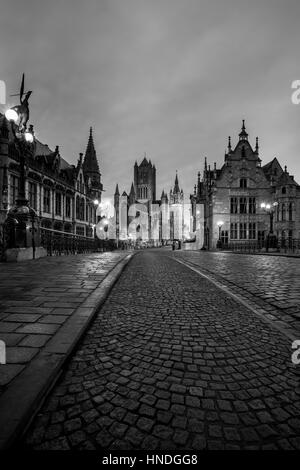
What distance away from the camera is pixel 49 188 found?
3064cm

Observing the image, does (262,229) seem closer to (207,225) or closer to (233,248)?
(233,248)

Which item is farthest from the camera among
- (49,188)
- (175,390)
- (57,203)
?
(57,203)

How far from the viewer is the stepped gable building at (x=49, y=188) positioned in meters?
22.9

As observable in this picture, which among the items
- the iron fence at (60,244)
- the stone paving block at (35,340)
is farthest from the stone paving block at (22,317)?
the iron fence at (60,244)

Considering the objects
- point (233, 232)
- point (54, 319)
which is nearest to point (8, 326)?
point (54, 319)

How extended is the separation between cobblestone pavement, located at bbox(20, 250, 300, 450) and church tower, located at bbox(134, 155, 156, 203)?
112 metres

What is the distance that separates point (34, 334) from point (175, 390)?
5.43 ft

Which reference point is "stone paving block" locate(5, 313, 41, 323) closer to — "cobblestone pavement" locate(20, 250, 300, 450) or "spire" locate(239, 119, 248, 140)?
"cobblestone pavement" locate(20, 250, 300, 450)

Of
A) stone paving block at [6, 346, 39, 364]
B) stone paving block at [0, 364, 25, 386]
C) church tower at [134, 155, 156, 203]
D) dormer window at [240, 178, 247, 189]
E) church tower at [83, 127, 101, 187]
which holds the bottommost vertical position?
stone paving block at [6, 346, 39, 364]

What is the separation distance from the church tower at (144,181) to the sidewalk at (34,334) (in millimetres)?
110669

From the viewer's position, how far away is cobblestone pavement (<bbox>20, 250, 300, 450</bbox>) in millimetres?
1306

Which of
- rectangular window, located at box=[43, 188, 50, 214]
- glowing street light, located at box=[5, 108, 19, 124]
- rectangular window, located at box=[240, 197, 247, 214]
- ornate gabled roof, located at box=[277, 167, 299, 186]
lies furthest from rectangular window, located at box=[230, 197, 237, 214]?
glowing street light, located at box=[5, 108, 19, 124]

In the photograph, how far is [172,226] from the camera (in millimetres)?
112188

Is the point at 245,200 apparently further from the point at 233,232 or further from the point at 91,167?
the point at 91,167
